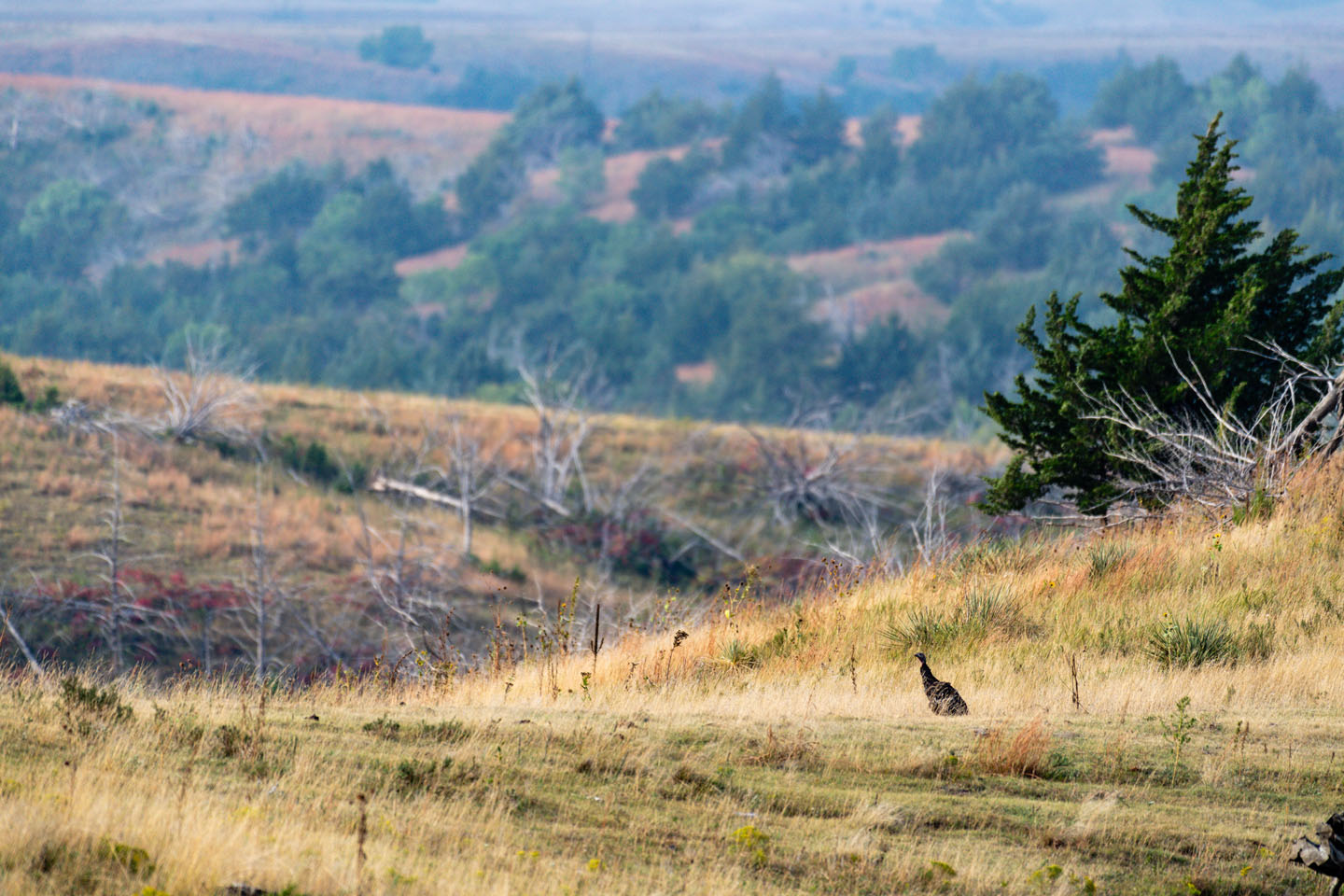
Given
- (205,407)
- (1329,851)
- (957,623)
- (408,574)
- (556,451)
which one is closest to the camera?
(1329,851)

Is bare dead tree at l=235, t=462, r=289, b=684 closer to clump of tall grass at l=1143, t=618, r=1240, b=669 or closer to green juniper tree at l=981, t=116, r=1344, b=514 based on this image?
green juniper tree at l=981, t=116, r=1344, b=514

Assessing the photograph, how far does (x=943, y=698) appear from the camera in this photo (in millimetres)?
7562

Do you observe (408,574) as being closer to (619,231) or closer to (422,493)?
(422,493)

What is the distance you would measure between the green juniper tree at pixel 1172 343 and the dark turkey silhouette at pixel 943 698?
5.22 m

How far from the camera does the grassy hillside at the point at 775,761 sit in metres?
4.58

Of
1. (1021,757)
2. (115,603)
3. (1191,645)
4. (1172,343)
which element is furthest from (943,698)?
(115,603)

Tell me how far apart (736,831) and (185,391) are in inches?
1221

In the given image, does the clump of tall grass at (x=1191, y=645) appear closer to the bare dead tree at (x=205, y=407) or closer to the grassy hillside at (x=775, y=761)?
the grassy hillside at (x=775, y=761)

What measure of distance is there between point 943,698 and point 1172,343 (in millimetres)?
6266

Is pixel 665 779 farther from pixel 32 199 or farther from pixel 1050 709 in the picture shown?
pixel 32 199

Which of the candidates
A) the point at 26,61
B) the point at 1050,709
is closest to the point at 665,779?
the point at 1050,709

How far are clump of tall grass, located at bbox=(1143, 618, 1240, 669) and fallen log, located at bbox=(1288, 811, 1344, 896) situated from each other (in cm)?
361

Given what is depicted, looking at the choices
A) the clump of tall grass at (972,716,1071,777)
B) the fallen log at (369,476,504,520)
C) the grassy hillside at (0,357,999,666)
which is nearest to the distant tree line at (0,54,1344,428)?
the grassy hillside at (0,357,999,666)

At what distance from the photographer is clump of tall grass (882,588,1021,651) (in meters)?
9.21
